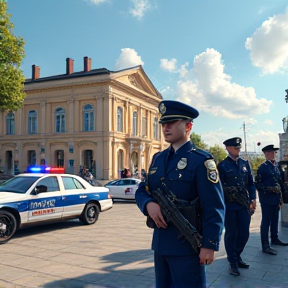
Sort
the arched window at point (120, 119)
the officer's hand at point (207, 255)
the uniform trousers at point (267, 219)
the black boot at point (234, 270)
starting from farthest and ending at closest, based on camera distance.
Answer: the arched window at point (120, 119) < the uniform trousers at point (267, 219) < the black boot at point (234, 270) < the officer's hand at point (207, 255)

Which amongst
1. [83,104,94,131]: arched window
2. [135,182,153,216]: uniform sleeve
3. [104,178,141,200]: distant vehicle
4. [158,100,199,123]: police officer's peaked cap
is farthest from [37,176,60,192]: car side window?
[83,104,94,131]: arched window

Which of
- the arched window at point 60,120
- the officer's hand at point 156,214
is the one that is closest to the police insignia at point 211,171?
the officer's hand at point 156,214

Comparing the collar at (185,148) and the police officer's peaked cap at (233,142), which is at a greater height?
the police officer's peaked cap at (233,142)

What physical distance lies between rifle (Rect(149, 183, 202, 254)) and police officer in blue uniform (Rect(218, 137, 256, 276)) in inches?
99.6

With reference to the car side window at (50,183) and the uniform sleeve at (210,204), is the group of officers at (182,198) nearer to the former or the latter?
the uniform sleeve at (210,204)

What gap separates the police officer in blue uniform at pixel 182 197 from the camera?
2688 mm

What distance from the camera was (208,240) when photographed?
2621 millimetres

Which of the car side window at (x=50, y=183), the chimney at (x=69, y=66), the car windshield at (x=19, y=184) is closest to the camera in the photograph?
the car windshield at (x=19, y=184)

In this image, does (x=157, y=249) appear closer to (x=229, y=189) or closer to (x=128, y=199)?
(x=229, y=189)

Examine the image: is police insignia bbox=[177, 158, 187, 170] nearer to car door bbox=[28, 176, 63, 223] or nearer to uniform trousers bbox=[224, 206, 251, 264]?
uniform trousers bbox=[224, 206, 251, 264]

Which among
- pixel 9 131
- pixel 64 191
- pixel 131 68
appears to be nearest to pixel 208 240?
pixel 64 191

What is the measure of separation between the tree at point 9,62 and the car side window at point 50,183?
632 inches

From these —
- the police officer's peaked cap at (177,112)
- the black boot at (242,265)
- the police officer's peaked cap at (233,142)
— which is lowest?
the black boot at (242,265)

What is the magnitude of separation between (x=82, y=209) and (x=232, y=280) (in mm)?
5777
